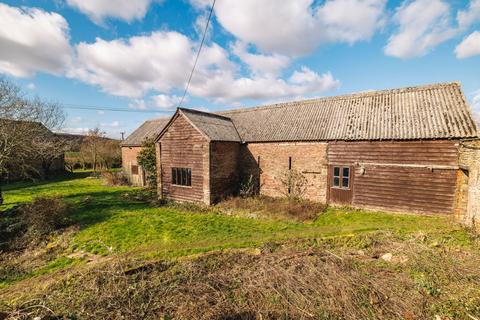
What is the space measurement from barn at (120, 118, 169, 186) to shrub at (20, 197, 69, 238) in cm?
1180

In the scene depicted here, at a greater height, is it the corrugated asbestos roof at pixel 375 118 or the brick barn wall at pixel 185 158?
the corrugated asbestos roof at pixel 375 118

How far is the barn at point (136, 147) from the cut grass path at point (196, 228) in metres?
10.1

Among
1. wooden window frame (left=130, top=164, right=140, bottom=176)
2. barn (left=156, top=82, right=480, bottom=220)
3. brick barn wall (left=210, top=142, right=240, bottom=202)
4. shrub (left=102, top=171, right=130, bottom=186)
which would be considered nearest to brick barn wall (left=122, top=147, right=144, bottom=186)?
wooden window frame (left=130, top=164, right=140, bottom=176)

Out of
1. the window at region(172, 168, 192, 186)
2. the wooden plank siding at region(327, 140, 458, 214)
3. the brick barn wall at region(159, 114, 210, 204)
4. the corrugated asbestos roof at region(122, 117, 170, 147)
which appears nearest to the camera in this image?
the wooden plank siding at region(327, 140, 458, 214)

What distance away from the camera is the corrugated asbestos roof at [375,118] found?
11531 millimetres

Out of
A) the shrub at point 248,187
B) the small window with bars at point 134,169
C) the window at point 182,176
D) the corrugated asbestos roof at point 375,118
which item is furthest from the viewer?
the small window with bars at point 134,169

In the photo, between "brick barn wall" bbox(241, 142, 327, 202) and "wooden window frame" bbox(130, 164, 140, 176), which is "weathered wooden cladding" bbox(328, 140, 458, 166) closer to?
"brick barn wall" bbox(241, 142, 327, 202)

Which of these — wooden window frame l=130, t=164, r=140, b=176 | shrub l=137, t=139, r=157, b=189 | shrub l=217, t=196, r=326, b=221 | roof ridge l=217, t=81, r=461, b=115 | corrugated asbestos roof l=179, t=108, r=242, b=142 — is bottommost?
shrub l=217, t=196, r=326, b=221

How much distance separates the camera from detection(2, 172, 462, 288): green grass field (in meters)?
8.98

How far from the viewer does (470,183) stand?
9594 millimetres

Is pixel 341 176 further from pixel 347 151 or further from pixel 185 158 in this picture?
pixel 185 158

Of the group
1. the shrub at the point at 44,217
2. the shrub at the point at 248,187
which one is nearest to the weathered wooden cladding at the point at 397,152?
Answer: the shrub at the point at 248,187

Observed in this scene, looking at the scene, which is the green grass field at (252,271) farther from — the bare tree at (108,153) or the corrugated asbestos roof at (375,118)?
the bare tree at (108,153)

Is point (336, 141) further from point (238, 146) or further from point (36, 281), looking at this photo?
point (36, 281)
